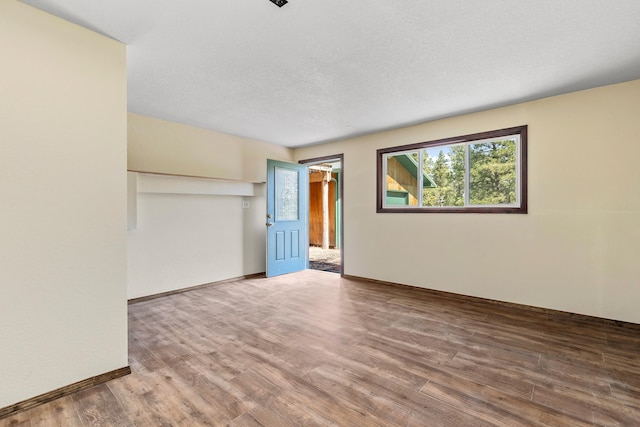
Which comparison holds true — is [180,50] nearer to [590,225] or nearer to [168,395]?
[168,395]

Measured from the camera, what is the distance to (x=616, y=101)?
9.65 feet

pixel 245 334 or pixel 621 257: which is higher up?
pixel 621 257

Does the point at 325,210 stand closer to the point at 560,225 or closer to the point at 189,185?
the point at 189,185

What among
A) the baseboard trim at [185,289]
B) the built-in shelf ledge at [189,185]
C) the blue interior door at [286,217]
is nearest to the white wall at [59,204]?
the built-in shelf ledge at [189,185]

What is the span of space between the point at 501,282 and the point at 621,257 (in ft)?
3.66

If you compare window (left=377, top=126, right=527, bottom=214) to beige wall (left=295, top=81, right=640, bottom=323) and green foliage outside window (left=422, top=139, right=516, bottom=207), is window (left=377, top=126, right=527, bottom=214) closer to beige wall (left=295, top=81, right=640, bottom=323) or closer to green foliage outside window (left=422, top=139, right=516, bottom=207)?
green foliage outside window (left=422, top=139, right=516, bottom=207)

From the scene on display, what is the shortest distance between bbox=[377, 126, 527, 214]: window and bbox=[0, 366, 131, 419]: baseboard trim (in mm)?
3782

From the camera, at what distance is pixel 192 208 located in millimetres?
4391

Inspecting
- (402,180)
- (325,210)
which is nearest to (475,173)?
(402,180)

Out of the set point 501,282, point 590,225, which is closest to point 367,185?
point 501,282

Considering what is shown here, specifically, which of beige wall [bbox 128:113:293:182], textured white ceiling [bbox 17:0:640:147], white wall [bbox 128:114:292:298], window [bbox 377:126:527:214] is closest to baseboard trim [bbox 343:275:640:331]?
window [bbox 377:126:527:214]

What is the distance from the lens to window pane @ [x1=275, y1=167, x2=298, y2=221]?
17.5ft

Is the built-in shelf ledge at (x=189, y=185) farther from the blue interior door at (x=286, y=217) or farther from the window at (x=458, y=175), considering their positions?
the window at (x=458, y=175)

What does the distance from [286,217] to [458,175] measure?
117 inches
